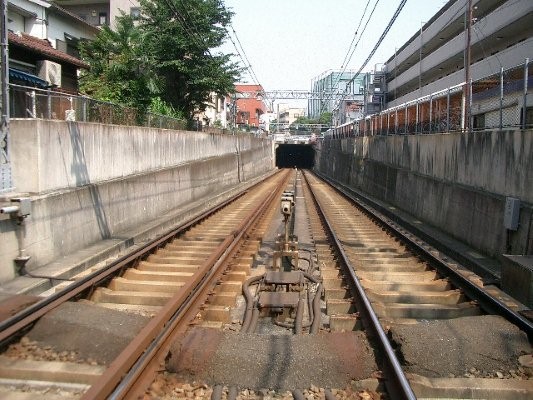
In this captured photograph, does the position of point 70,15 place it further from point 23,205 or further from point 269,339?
point 269,339

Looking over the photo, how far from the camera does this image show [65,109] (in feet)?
39.0

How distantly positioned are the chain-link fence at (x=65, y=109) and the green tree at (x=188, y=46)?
1127cm

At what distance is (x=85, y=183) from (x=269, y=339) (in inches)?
296

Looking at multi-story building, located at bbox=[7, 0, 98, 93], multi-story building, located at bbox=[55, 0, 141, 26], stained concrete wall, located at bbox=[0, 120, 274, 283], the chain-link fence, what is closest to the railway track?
stained concrete wall, located at bbox=[0, 120, 274, 283]

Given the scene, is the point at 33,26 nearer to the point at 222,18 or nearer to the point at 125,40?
the point at 125,40

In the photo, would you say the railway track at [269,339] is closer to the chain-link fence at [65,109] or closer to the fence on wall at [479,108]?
the chain-link fence at [65,109]

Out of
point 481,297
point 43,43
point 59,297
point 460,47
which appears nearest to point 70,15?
point 43,43

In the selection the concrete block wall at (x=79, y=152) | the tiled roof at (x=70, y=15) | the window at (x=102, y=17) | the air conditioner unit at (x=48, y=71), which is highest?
the window at (x=102, y=17)

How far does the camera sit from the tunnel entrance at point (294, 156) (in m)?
93.8

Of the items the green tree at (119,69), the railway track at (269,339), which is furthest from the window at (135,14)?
the railway track at (269,339)

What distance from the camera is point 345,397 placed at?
15.9 feet

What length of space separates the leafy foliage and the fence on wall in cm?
1072

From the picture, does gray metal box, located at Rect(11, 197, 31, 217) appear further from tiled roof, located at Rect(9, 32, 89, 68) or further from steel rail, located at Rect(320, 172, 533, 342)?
tiled roof, located at Rect(9, 32, 89, 68)

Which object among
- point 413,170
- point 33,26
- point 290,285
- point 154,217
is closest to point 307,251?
point 290,285
